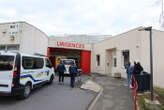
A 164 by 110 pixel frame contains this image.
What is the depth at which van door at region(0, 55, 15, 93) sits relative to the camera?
13.6ft

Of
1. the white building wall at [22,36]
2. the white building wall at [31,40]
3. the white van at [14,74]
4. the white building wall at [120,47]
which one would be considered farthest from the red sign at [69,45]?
the white van at [14,74]

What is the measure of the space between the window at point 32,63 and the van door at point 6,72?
1.63 ft

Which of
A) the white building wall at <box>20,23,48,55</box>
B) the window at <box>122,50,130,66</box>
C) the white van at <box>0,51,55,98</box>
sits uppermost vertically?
the white building wall at <box>20,23,48,55</box>

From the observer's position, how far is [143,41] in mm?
8781

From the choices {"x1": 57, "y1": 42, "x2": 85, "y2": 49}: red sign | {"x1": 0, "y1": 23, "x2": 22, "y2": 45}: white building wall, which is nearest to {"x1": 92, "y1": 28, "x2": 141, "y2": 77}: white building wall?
{"x1": 57, "y1": 42, "x2": 85, "y2": 49}: red sign

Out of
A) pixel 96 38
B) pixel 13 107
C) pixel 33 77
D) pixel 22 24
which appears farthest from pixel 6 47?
pixel 96 38

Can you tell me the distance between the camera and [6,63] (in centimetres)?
427

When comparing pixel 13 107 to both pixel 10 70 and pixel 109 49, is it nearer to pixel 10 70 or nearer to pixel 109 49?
pixel 10 70

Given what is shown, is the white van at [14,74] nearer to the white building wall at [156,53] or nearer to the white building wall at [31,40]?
the white building wall at [31,40]

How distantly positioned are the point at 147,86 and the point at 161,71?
4741 millimetres

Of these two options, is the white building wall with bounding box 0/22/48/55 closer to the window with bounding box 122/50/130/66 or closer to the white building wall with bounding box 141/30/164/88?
the window with bounding box 122/50/130/66

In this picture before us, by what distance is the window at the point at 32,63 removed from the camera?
4794 millimetres

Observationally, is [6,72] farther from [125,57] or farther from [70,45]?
[70,45]

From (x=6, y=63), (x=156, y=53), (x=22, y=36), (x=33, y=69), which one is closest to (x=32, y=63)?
(x=33, y=69)
